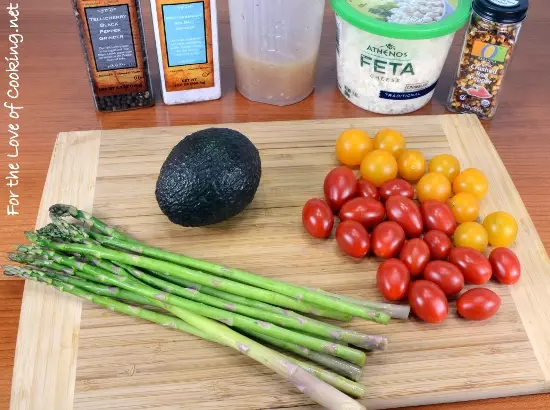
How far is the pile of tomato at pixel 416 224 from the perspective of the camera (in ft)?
4.23

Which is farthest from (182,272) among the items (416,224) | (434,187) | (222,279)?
(434,187)

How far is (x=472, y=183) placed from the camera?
1.49 m

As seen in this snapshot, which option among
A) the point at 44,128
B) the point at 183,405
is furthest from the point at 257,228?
the point at 44,128

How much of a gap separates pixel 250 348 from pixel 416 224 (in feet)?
1.59

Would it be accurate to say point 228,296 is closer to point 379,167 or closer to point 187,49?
point 379,167

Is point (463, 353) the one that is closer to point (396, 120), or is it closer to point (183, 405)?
point (183, 405)

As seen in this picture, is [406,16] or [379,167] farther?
[406,16]

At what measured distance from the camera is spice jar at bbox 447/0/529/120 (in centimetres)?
160

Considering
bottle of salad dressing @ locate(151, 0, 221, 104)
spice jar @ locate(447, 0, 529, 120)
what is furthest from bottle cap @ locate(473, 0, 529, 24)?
bottle of salad dressing @ locate(151, 0, 221, 104)

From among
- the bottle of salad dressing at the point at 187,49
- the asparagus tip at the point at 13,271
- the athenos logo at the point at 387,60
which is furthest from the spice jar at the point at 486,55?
the asparagus tip at the point at 13,271

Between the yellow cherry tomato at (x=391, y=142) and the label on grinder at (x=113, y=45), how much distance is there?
27.9 inches

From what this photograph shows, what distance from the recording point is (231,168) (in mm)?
1354

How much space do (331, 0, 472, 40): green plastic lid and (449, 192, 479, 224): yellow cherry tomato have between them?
452mm

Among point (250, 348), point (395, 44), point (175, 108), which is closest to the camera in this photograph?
point (250, 348)
